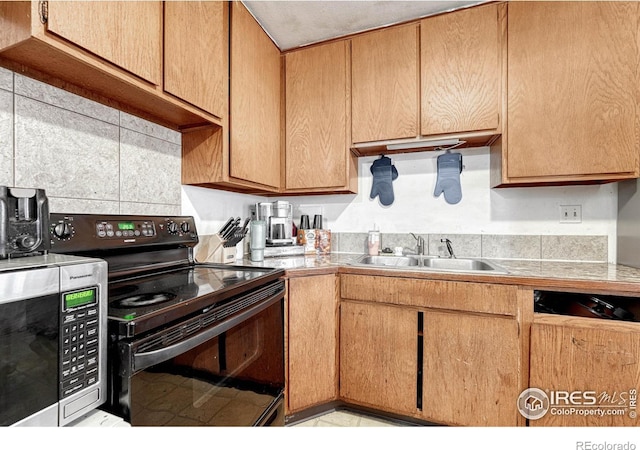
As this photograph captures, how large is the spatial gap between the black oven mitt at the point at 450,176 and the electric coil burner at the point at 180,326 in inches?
50.5

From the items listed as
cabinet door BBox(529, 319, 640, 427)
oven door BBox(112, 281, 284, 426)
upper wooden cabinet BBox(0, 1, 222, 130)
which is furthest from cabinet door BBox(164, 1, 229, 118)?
cabinet door BBox(529, 319, 640, 427)

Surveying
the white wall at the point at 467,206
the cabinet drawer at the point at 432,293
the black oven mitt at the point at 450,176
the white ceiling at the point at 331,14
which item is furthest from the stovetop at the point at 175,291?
the white ceiling at the point at 331,14

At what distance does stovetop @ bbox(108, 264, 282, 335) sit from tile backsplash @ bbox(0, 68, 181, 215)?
1.20ft

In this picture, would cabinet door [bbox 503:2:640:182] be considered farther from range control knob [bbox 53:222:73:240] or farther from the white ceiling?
range control knob [bbox 53:222:73:240]

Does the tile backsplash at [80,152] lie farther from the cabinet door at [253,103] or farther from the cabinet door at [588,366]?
the cabinet door at [588,366]

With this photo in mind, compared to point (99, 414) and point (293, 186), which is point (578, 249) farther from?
point (99, 414)

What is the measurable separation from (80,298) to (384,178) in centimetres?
187

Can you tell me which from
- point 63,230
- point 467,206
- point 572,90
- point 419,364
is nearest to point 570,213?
point 467,206

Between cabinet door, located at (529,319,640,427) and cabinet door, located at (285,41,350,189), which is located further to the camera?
cabinet door, located at (285,41,350,189)

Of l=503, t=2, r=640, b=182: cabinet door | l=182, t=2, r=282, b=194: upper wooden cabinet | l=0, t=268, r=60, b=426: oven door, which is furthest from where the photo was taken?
l=182, t=2, r=282, b=194: upper wooden cabinet

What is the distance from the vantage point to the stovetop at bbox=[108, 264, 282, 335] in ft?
2.39

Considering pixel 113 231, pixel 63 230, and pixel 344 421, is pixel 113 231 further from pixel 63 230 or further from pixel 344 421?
pixel 344 421

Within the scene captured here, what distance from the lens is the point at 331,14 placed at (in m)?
1.72

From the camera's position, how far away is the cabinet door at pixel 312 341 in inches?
59.7
